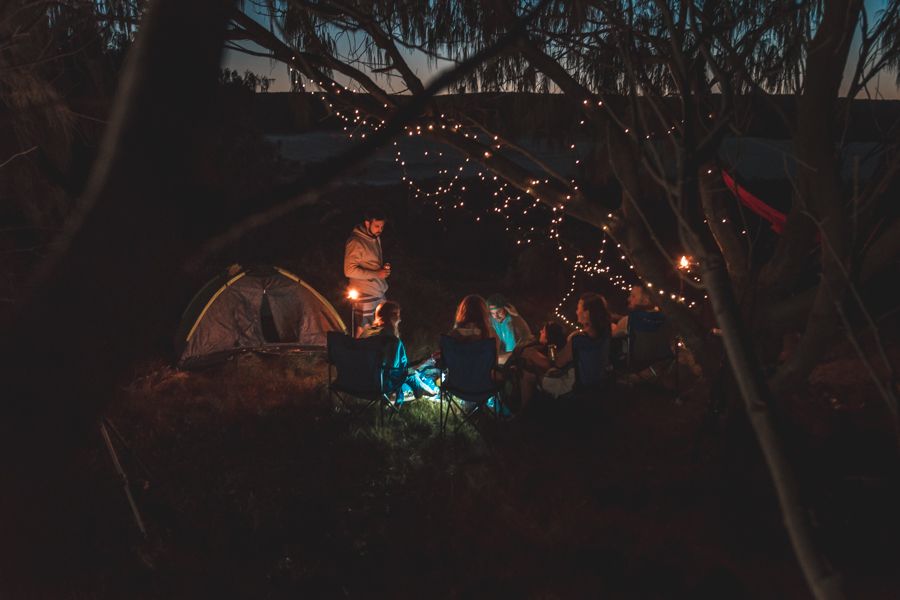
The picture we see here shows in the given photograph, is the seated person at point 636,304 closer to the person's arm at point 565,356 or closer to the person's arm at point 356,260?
the person's arm at point 565,356

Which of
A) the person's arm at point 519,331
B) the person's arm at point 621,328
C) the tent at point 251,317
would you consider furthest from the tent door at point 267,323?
the person's arm at point 621,328

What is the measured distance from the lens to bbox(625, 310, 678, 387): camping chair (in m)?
5.49

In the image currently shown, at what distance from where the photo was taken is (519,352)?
17.9 feet

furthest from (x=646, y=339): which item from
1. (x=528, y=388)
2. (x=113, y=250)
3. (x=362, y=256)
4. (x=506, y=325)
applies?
(x=113, y=250)

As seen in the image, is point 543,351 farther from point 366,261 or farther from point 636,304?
point 366,261

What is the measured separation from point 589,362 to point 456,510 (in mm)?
1579

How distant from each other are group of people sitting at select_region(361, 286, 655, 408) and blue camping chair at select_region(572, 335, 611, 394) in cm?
2

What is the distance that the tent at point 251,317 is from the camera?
22.0 feet

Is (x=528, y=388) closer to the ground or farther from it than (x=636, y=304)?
closer to the ground

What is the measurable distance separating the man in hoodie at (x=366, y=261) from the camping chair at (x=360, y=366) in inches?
43.1

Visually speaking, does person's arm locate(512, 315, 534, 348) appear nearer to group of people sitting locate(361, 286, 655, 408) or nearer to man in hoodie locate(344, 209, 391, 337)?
group of people sitting locate(361, 286, 655, 408)

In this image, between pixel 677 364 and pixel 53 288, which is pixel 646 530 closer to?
pixel 677 364

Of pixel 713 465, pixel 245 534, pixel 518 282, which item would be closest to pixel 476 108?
pixel 713 465

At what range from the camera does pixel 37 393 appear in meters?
0.82
